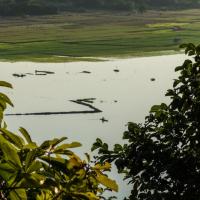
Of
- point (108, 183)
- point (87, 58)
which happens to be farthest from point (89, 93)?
point (108, 183)

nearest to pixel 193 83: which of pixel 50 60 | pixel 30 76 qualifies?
pixel 30 76

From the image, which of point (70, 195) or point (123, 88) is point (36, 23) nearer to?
point (123, 88)

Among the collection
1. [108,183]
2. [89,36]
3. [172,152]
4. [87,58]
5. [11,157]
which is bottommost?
[87,58]

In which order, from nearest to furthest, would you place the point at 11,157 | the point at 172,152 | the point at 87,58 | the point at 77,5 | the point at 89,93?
the point at 11,157 < the point at 172,152 < the point at 89,93 < the point at 87,58 < the point at 77,5

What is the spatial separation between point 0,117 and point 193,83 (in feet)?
5.41

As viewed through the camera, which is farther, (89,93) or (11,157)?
(89,93)

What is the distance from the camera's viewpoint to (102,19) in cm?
6319

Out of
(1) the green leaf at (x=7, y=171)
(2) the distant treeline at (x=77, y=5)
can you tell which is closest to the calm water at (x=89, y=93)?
(1) the green leaf at (x=7, y=171)

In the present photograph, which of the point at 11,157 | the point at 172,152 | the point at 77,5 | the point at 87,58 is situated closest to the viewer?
the point at 11,157

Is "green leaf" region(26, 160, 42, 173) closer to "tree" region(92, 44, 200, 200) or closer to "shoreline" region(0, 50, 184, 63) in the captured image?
"tree" region(92, 44, 200, 200)

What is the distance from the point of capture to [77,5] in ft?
249

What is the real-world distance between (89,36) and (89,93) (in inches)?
972

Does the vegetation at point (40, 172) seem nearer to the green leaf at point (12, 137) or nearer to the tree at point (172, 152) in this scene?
the green leaf at point (12, 137)

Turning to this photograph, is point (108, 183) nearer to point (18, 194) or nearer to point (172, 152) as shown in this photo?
point (18, 194)
